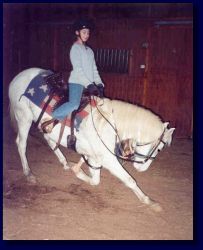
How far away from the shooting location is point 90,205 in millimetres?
4652

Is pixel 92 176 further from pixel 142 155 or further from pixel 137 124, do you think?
pixel 137 124

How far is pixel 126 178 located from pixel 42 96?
6.55 ft

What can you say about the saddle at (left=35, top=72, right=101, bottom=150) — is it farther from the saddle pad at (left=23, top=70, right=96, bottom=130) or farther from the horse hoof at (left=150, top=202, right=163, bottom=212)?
the horse hoof at (left=150, top=202, right=163, bottom=212)

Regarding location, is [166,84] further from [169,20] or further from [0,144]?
[0,144]

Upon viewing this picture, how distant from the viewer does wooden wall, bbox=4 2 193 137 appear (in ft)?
27.7

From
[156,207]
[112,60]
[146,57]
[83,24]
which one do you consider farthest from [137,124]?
[112,60]

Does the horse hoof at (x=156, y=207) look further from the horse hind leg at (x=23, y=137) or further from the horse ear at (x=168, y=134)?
the horse hind leg at (x=23, y=137)

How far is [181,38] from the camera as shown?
836 centimetres

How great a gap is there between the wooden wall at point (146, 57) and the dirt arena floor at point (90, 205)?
8.67ft

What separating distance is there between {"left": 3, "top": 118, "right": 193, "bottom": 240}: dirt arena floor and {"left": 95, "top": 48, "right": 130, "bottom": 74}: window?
3.39 m

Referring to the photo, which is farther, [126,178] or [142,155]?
[142,155]

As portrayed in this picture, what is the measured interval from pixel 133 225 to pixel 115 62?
5716 mm

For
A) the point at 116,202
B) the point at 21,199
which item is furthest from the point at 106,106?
the point at 21,199

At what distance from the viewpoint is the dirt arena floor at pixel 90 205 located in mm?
3941
